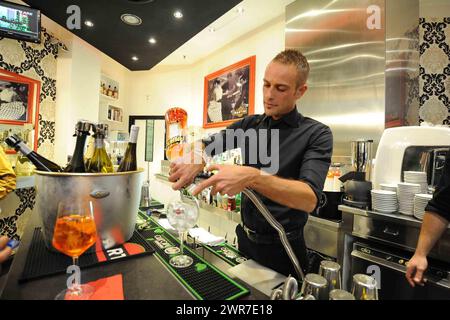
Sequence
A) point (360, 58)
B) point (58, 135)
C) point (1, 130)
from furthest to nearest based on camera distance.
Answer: point (58, 135) → point (1, 130) → point (360, 58)

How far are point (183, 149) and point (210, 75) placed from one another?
3.06 meters

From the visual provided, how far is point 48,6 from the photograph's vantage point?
2275 mm

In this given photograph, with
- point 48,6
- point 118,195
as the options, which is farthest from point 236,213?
point 48,6

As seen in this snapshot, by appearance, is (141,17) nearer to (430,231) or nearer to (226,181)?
(226,181)

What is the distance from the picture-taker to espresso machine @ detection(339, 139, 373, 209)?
1.65 meters

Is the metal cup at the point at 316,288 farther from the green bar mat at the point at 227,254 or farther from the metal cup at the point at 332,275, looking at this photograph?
the green bar mat at the point at 227,254

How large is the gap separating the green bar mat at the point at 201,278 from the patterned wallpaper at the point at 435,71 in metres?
2.82

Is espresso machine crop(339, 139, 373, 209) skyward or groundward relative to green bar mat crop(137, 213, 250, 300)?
skyward

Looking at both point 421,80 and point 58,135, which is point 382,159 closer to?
point 421,80

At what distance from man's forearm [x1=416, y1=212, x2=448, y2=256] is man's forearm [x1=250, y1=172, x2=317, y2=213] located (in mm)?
841

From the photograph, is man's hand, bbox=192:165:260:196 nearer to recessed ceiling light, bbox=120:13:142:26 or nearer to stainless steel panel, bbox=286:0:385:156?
stainless steel panel, bbox=286:0:385:156

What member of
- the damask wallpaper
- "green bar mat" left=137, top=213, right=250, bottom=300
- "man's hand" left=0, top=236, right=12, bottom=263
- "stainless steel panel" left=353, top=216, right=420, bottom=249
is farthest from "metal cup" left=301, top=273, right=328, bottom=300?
the damask wallpaper

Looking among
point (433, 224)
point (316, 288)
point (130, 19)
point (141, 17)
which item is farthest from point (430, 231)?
point (130, 19)

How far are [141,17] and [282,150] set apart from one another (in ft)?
6.95
